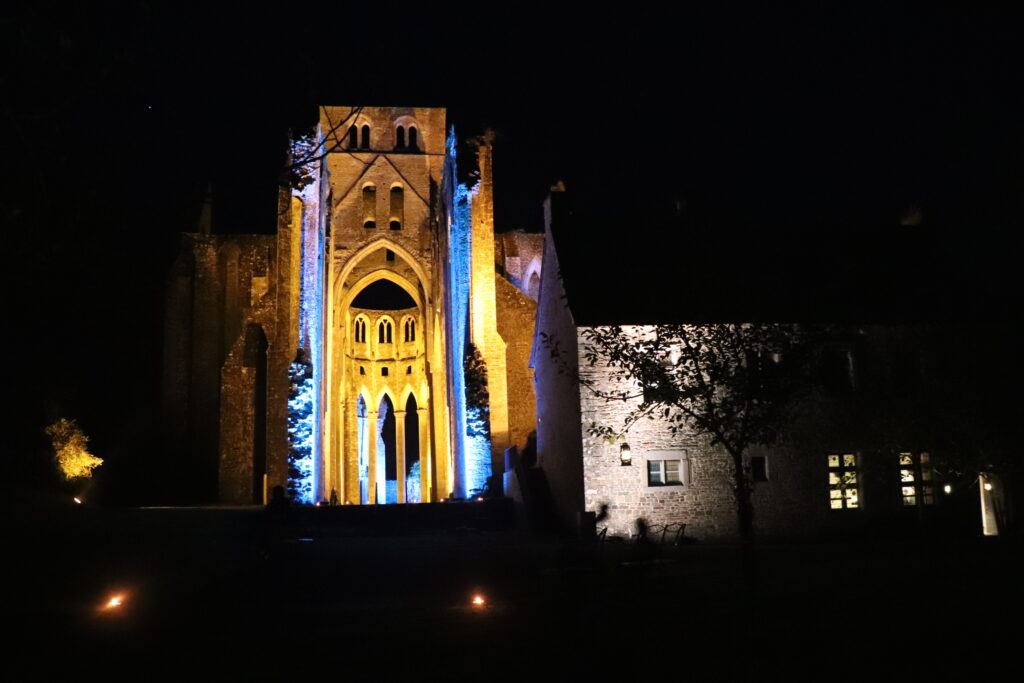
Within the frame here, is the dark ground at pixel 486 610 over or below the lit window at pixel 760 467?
below

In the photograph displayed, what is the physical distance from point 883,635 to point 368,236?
3569cm

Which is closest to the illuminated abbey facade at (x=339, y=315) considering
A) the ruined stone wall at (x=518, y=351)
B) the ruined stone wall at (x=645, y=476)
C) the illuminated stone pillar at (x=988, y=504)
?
the ruined stone wall at (x=518, y=351)

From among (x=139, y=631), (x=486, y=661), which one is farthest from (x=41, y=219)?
(x=486, y=661)

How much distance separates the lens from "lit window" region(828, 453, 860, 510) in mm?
21562

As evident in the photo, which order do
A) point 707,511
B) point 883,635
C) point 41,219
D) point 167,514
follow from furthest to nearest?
point 167,514 < point 707,511 < point 883,635 < point 41,219

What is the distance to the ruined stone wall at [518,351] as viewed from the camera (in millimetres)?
33969

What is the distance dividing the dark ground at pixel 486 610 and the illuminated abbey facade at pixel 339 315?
14291mm

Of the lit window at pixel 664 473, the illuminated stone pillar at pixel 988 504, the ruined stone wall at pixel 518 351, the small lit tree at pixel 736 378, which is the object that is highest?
the ruined stone wall at pixel 518 351

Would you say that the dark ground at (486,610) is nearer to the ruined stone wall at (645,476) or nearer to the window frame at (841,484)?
the ruined stone wall at (645,476)

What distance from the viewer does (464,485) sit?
32.5 metres

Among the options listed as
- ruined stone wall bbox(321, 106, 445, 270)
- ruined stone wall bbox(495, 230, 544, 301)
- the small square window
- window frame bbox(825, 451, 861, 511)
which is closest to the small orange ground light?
the small square window

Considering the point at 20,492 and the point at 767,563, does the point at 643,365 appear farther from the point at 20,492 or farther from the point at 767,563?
the point at 20,492

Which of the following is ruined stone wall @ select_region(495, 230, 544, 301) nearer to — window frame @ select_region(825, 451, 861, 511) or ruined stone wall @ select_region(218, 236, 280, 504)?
ruined stone wall @ select_region(218, 236, 280, 504)

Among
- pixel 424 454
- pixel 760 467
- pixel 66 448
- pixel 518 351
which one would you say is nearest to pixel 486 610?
pixel 760 467
